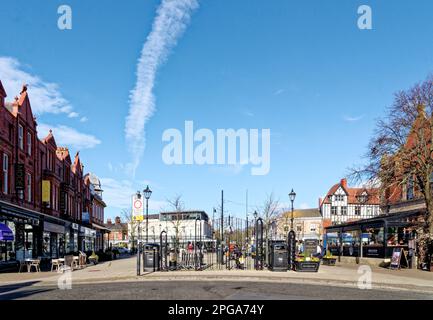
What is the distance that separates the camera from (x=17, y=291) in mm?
15648

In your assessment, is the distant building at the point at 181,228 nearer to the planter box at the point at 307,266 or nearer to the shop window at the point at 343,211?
the shop window at the point at 343,211

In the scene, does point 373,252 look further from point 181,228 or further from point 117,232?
point 117,232

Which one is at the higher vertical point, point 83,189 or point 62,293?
point 83,189

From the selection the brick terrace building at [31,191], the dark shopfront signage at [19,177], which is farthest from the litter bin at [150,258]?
the dark shopfront signage at [19,177]

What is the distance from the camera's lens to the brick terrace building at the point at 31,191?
2681 centimetres

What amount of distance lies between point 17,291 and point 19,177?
1401 cm

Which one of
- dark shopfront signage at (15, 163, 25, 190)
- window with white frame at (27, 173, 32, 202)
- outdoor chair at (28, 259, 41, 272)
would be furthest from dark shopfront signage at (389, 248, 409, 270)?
window with white frame at (27, 173, 32, 202)

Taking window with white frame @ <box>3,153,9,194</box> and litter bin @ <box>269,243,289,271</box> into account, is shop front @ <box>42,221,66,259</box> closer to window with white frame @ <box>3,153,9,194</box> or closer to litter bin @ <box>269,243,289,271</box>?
window with white frame @ <box>3,153,9,194</box>

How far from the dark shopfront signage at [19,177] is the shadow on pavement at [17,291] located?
11.1 metres

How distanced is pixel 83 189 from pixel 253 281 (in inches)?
1566
